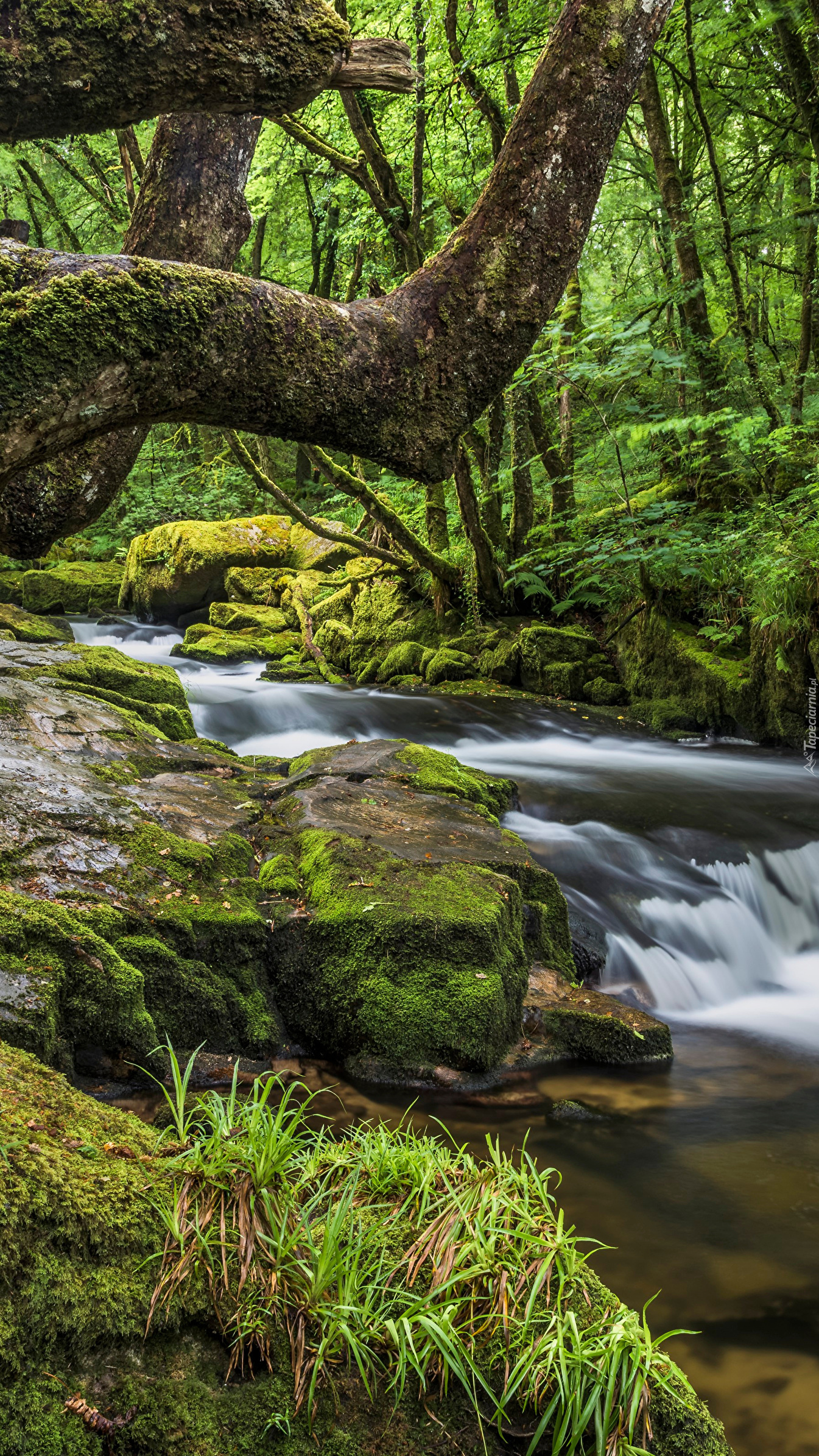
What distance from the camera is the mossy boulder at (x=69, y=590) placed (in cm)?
1711

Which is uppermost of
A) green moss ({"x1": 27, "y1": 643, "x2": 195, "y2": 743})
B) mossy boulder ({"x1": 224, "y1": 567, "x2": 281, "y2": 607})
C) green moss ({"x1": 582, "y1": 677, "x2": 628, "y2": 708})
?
mossy boulder ({"x1": 224, "y1": 567, "x2": 281, "y2": 607})

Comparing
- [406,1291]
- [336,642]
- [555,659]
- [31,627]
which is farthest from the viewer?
[336,642]

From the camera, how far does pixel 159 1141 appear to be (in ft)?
7.54

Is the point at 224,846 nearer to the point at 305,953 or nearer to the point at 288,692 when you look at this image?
the point at 305,953

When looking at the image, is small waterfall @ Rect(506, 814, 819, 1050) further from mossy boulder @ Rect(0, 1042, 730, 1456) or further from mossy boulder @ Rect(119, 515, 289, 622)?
mossy boulder @ Rect(119, 515, 289, 622)

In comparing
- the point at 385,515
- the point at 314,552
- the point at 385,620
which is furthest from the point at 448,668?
the point at 314,552

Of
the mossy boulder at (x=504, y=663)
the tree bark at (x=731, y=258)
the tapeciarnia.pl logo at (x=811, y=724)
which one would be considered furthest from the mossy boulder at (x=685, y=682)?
the tree bark at (x=731, y=258)

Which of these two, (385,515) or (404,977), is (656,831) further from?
(385,515)

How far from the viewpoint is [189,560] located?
16469 millimetres

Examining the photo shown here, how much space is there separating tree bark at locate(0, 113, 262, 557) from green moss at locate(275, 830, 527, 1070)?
2181mm

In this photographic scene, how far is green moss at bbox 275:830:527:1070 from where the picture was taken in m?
4.13

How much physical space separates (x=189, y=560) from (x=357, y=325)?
14.9 m

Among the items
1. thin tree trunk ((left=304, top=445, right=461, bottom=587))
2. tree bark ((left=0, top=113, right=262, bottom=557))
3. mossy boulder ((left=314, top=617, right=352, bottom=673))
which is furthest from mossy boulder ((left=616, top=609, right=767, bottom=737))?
tree bark ((left=0, top=113, right=262, bottom=557))

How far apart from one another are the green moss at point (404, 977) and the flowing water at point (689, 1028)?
27cm
